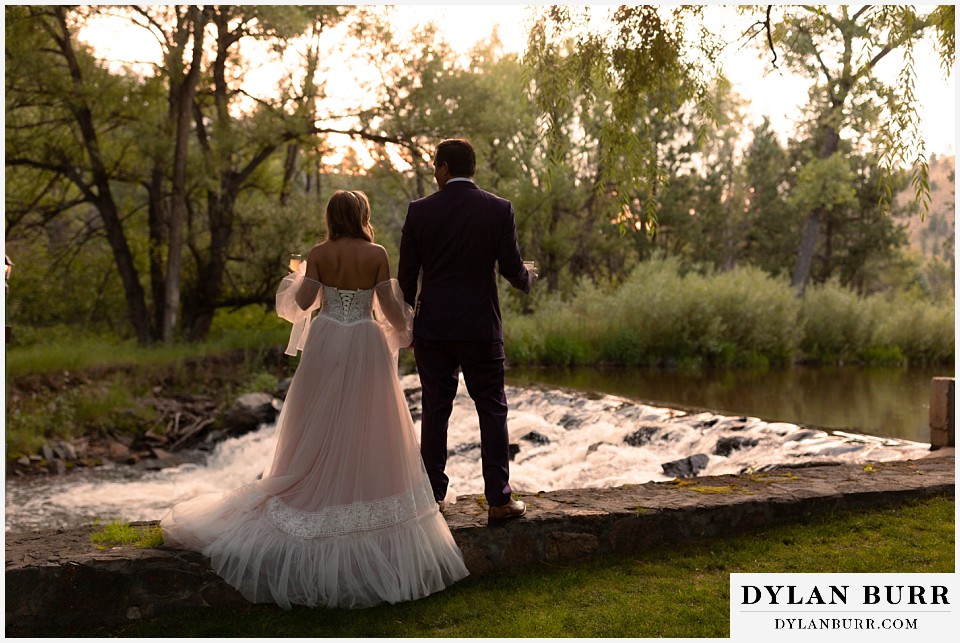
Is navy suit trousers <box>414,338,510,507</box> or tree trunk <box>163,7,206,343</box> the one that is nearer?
navy suit trousers <box>414,338,510,507</box>

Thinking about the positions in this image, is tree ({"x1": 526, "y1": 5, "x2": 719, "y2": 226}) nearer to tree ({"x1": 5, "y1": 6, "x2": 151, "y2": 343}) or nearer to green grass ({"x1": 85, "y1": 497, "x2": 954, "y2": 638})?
green grass ({"x1": 85, "y1": 497, "x2": 954, "y2": 638})

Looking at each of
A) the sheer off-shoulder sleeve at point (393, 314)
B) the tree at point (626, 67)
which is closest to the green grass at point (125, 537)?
the sheer off-shoulder sleeve at point (393, 314)

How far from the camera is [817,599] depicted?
4.41 metres

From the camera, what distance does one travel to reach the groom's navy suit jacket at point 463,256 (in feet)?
14.3

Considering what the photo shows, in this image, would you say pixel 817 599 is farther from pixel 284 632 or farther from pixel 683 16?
pixel 683 16

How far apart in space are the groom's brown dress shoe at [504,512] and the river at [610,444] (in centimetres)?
280

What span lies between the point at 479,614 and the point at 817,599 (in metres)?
1.69

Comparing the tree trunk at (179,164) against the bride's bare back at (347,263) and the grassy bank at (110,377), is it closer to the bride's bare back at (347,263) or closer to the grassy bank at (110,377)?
the grassy bank at (110,377)

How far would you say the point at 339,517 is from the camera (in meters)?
4.20

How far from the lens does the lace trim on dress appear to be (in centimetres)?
416

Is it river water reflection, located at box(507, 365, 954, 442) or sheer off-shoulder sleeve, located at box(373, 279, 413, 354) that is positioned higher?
sheer off-shoulder sleeve, located at box(373, 279, 413, 354)

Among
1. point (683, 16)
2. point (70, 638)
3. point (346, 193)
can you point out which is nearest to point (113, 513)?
point (70, 638)

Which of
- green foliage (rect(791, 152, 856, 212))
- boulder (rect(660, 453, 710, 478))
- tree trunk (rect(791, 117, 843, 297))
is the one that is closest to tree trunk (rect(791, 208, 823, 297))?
tree trunk (rect(791, 117, 843, 297))

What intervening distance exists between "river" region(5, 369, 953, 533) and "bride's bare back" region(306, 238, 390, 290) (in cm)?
340
